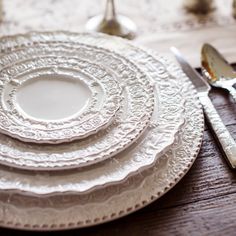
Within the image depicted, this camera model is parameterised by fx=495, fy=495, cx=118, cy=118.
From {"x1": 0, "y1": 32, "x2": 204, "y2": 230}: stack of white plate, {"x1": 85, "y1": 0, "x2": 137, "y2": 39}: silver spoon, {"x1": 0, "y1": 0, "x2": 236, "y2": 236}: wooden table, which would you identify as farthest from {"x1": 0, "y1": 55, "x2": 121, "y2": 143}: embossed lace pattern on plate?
{"x1": 85, "y1": 0, "x2": 137, "y2": 39}: silver spoon

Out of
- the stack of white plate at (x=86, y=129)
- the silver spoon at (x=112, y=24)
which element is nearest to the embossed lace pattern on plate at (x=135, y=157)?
the stack of white plate at (x=86, y=129)

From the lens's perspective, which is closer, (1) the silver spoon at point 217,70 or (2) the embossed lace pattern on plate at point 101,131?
(2) the embossed lace pattern on plate at point 101,131

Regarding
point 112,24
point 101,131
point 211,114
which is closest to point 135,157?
point 101,131

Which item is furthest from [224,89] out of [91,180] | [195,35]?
[91,180]

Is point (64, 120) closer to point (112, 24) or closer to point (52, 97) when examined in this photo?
point (52, 97)

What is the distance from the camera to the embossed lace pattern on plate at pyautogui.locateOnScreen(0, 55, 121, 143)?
0.54 meters

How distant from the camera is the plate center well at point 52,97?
592mm

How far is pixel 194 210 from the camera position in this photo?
1.75ft

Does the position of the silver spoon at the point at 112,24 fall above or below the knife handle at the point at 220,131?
above

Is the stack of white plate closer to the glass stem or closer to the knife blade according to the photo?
the knife blade

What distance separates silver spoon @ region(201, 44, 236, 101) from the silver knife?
0.06 feet

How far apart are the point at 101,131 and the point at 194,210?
13 cm

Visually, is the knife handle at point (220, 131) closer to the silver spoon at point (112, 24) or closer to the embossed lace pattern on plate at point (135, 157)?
the embossed lace pattern on plate at point (135, 157)

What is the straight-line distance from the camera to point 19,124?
558mm
